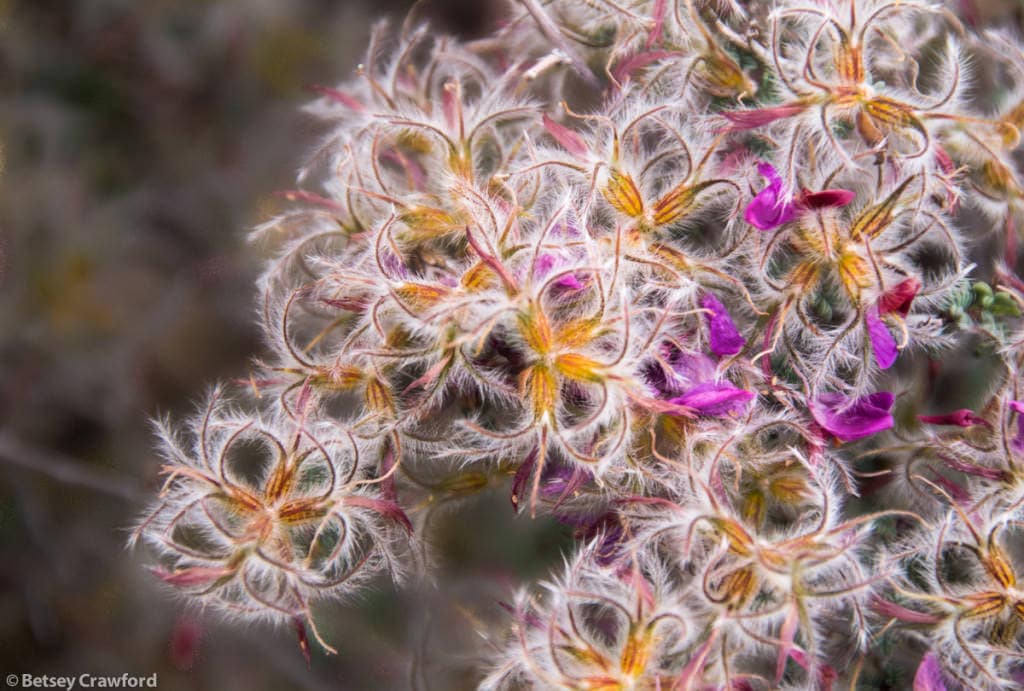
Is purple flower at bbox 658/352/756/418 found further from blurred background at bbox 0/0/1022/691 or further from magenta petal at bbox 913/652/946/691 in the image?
blurred background at bbox 0/0/1022/691

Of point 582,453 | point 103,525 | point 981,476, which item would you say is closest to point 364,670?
point 103,525

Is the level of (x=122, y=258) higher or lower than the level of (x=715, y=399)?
higher

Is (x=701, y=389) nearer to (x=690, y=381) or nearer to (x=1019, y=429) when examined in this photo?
(x=690, y=381)

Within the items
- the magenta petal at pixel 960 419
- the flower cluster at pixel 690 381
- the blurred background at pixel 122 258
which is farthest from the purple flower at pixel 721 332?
the blurred background at pixel 122 258

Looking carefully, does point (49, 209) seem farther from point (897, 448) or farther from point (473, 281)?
point (897, 448)

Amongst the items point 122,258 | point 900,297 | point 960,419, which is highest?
point 122,258

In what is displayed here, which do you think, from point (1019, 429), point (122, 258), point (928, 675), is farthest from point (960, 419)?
point (122, 258)

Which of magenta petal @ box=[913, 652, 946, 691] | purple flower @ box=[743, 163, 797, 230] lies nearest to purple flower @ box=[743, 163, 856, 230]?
purple flower @ box=[743, 163, 797, 230]

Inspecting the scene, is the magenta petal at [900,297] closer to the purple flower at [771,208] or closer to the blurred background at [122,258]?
the purple flower at [771,208]
